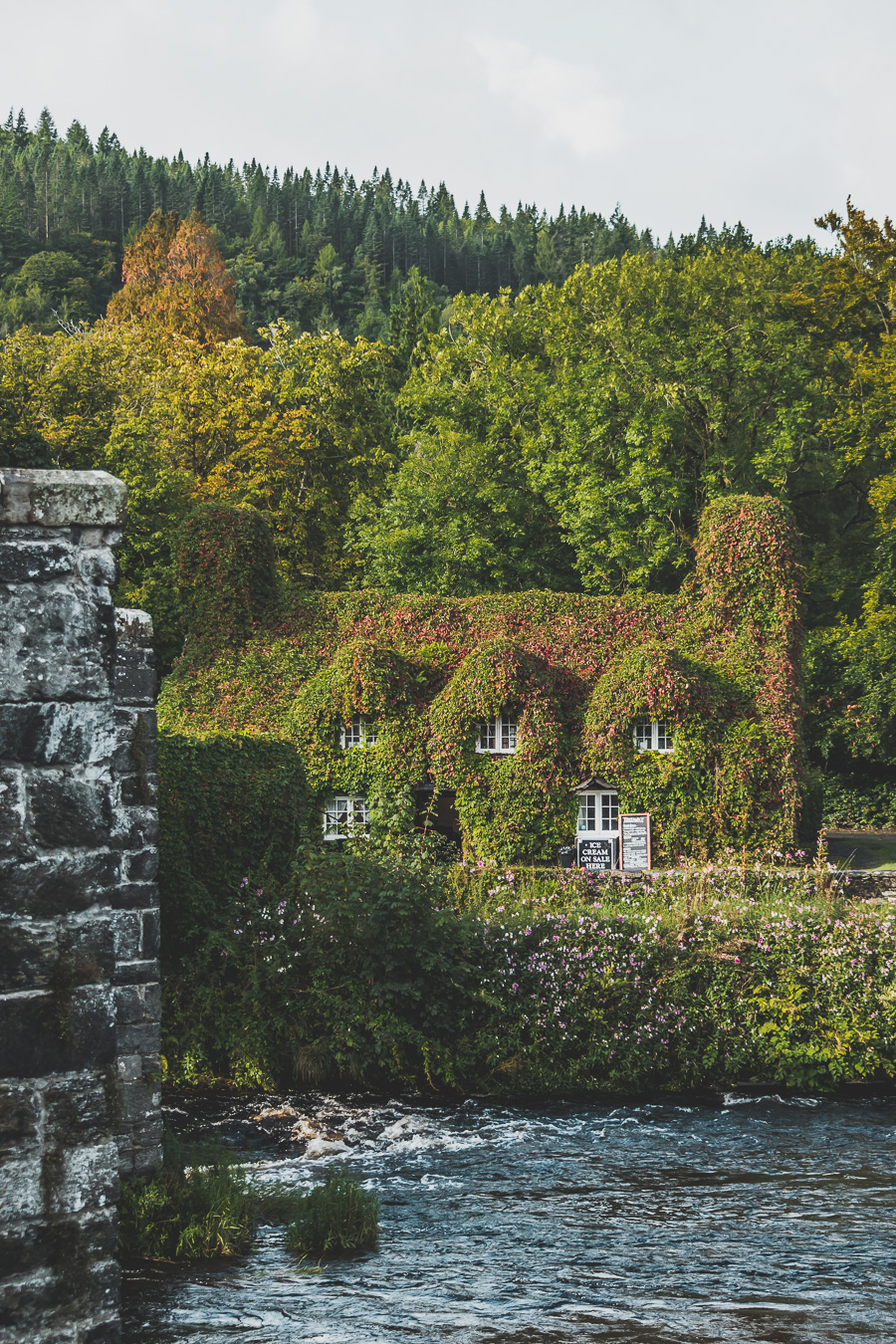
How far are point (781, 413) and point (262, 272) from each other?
204 ft

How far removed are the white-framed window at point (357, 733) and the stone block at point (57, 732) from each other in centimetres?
2058

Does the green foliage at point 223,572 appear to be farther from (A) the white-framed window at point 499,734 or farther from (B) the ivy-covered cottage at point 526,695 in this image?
(A) the white-framed window at point 499,734

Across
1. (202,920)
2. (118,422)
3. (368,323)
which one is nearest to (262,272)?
(368,323)

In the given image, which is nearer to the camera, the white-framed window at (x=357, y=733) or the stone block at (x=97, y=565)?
the stone block at (x=97, y=565)

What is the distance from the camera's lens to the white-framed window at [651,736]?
23.5 meters

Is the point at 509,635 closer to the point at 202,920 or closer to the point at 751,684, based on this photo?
the point at 751,684

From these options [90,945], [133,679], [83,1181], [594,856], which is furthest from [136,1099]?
[594,856]

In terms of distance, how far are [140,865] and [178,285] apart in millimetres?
42957

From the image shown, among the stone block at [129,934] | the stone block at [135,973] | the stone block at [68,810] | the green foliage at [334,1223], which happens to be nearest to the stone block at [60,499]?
the stone block at [68,810]

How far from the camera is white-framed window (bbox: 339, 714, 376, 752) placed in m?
24.1

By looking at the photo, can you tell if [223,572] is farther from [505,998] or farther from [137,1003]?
[137,1003]

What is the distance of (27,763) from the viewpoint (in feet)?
11.0

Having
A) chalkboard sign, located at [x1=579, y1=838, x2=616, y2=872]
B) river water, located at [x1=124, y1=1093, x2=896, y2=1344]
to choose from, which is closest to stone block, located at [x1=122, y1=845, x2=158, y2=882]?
river water, located at [x1=124, y1=1093, x2=896, y2=1344]

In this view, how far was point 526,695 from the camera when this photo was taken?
77.3 ft
